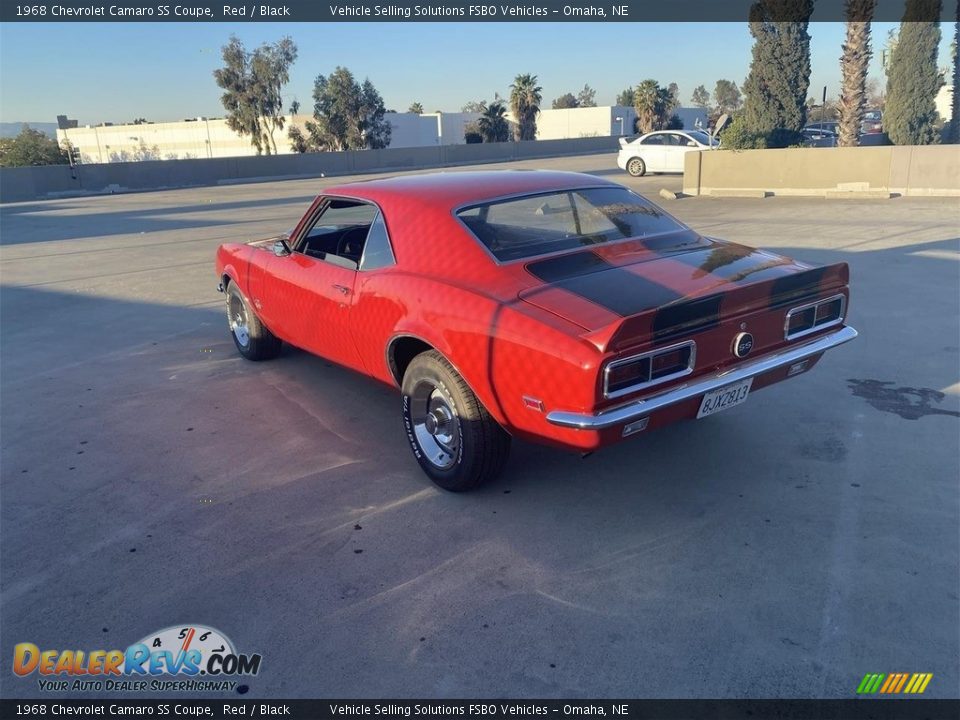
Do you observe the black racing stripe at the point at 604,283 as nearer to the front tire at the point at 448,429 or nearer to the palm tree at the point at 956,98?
the front tire at the point at 448,429

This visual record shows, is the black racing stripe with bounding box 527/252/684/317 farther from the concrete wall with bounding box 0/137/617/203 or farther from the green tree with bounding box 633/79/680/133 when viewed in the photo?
the green tree with bounding box 633/79/680/133

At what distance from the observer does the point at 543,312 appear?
11.1 ft

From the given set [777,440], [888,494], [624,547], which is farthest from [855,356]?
[624,547]

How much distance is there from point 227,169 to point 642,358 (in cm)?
3825

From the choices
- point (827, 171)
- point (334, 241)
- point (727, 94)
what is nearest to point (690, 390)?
point (334, 241)

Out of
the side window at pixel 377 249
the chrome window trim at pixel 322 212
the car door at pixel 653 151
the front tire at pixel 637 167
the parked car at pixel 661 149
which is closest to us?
the side window at pixel 377 249

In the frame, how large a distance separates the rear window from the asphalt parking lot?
1280mm

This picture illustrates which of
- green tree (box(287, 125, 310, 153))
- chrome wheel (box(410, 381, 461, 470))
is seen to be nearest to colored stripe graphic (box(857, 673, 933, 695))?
chrome wheel (box(410, 381, 461, 470))

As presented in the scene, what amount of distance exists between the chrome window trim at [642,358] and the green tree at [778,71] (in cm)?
1648

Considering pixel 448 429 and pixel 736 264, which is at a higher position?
pixel 736 264

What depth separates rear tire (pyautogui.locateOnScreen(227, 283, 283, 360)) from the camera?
6203 mm

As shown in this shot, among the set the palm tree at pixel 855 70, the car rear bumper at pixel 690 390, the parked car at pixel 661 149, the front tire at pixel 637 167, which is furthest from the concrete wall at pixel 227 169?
the car rear bumper at pixel 690 390

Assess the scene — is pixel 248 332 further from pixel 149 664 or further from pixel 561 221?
pixel 149 664

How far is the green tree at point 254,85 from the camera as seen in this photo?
56.9 m
